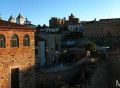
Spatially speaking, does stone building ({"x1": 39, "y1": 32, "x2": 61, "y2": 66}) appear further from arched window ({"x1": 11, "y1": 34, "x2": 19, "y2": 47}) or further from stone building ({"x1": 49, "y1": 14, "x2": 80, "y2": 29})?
stone building ({"x1": 49, "y1": 14, "x2": 80, "y2": 29})

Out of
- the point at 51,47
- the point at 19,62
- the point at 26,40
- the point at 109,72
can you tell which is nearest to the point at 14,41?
the point at 26,40

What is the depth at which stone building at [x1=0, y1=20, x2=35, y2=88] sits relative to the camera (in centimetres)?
1702

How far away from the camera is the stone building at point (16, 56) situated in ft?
55.8

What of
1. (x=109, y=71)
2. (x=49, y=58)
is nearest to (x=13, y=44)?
(x=49, y=58)

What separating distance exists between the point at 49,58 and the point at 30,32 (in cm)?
1218

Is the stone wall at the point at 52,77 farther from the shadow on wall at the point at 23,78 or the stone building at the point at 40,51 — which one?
the stone building at the point at 40,51

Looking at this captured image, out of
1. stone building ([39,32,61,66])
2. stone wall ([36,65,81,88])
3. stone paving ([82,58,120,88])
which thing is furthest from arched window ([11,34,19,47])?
stone building ([39,32,61,66])

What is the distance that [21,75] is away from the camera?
18.5 meters

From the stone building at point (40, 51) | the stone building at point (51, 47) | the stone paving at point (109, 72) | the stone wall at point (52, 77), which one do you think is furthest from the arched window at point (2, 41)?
the stone building at point (51, 47)

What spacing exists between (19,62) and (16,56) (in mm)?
615

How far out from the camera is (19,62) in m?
18.3

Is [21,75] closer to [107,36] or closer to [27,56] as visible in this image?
[27,56]

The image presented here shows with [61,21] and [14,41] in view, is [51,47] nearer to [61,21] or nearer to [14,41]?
[14,41]

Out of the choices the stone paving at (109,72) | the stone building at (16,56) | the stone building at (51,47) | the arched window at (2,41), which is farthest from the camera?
the stone building at (51,47)
